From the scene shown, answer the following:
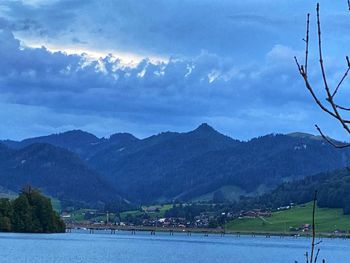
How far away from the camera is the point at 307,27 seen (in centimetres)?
648

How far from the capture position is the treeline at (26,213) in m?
183

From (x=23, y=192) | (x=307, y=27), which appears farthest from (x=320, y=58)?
(x=23, y=192)

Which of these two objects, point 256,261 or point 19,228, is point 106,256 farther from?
point 19,228

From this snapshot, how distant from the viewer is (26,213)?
605ft

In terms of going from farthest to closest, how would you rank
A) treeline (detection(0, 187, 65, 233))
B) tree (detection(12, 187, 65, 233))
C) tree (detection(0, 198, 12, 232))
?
tree (detection(12, 187, 65, 233)) → treeline (detection(0, 187, 65, 233)) → tree (detection(0, 198, 12, 232))

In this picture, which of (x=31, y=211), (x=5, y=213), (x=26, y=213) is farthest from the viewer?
(x=31, y=211)

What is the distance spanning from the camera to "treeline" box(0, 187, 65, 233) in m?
183

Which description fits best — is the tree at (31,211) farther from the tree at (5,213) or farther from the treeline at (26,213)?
the tree at (5,213)

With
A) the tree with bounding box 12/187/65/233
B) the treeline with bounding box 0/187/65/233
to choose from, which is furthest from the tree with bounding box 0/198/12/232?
the tree with bounding box 12/187/65/233

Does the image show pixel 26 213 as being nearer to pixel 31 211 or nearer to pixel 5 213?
pixel 31 211

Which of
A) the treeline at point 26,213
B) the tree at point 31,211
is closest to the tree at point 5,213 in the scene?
the treeline at point 26,213

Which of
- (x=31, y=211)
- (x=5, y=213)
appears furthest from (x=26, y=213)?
(x=5, y=213)

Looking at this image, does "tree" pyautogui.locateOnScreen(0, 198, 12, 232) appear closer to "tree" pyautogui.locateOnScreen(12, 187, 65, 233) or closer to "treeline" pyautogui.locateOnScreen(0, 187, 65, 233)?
"treeline" pyautogui.locateOnScreen(0, 187, 65, 233)

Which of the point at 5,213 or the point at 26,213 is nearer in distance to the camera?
the point at 5,213
